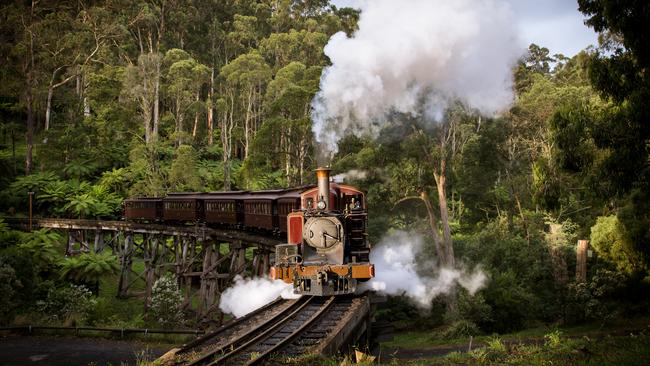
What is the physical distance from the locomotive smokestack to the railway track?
7.63 ft

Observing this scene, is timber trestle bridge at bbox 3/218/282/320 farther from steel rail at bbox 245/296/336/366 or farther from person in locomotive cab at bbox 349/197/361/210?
steel rail at bbox 245/296/336/366

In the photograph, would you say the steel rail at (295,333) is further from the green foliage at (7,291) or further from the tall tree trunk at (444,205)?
the tall tree trunk at (444,205)

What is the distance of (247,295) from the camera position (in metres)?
21.4

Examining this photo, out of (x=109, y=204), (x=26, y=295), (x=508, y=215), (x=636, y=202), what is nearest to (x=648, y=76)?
(x=636, y=202)

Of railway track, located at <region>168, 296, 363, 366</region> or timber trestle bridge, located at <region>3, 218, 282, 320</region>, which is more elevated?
timber trestle bridge, located at <region>3, 218, 282, 320</region>

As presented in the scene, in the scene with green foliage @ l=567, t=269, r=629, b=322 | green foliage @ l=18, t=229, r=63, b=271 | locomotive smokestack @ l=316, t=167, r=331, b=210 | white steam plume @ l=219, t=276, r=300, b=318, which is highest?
locomotive smokestack @ l=316, t=167, r=331, b=210

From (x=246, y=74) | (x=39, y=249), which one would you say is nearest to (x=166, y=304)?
(x=39, y=249)

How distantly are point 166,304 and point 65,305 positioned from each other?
11.1 ft

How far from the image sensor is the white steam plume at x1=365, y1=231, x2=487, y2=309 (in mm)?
24062

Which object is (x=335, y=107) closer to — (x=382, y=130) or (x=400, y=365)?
(x=382, y=130)

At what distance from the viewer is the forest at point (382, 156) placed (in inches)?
628

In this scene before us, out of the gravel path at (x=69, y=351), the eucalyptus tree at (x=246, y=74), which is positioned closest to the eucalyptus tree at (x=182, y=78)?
the eucalyptus tree at (x=246, y=74)

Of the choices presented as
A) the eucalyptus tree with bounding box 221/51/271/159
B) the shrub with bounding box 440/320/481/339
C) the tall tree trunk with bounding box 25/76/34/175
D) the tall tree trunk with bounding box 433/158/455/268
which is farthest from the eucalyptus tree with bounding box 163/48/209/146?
the shrub with bounding box 440/320/481/339

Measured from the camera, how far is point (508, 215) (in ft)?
112
